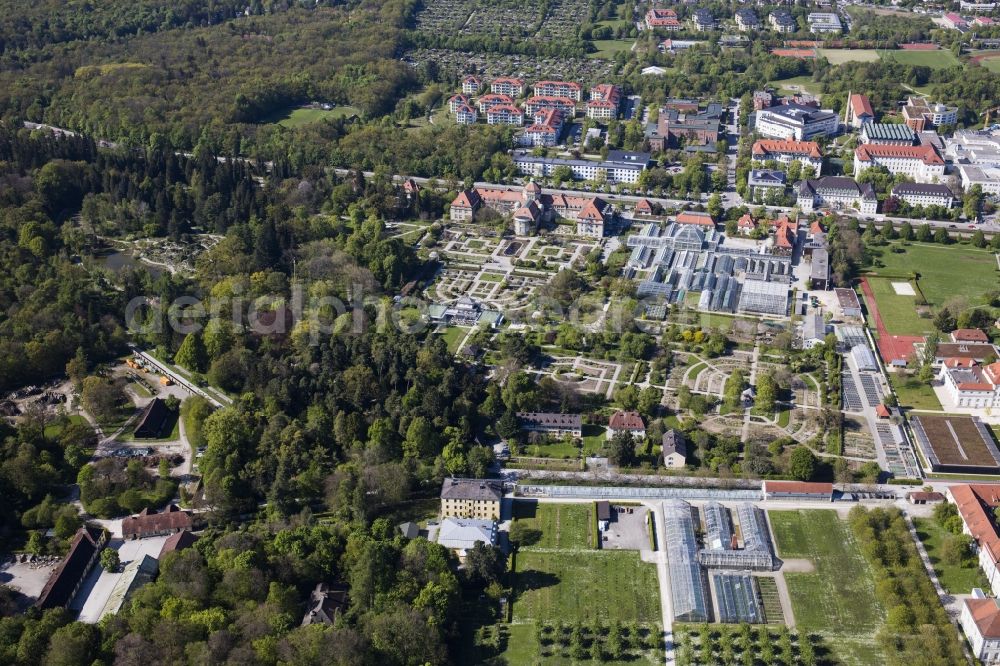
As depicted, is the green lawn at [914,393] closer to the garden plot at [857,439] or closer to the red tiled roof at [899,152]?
the garden plot at [857,439]

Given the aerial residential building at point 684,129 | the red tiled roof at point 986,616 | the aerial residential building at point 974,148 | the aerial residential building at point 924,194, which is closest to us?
the red tiled roof at point 986,616

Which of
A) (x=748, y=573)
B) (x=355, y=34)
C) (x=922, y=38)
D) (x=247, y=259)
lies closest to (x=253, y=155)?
(x=247, y=259)

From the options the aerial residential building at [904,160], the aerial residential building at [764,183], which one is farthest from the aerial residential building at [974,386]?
the aerial residential building at [904,160]

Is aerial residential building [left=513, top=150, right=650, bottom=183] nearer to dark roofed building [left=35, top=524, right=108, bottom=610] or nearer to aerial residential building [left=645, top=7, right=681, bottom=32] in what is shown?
aerial residential building [left=645, top=7, right=681, bottom=32]

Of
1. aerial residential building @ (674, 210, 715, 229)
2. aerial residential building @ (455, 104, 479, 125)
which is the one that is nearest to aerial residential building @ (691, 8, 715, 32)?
aerial residential building @ (455, 104, 479, 125)

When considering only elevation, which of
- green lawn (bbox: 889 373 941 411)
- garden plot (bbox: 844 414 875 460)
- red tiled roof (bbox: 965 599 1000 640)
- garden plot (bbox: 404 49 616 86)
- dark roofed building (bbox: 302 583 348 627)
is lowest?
garden plot (bbox: 404 49 616 86)
